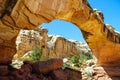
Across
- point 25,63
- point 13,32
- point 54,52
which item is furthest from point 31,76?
point 54,52

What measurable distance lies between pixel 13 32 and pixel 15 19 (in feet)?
2.32

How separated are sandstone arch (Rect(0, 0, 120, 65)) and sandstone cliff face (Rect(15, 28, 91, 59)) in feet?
34.4

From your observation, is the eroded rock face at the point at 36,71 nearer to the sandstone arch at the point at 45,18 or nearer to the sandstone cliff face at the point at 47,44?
the sandstone arch at the point at 45,18

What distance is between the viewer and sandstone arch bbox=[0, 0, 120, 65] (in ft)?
26.7

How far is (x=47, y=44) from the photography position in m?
30.0

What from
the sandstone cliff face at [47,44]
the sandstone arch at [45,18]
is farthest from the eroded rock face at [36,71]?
Answer: the sandstone cliff face at [47,44]

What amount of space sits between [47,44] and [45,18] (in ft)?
68.4

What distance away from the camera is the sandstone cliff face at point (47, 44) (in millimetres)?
26078

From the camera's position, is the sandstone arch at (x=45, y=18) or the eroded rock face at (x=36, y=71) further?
the eroded rock face at (x=36, y=71)

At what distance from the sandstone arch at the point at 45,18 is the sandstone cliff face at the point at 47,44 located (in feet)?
34.4

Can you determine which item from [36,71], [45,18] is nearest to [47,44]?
[36,71]

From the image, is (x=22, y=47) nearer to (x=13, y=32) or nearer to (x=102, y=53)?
(x=102, y=53)

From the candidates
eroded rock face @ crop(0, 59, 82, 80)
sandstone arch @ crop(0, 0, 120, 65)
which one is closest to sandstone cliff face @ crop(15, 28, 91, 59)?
sandstone arch @ crop(0, 0, 120, 65)

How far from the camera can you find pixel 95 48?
14078 millimetres
